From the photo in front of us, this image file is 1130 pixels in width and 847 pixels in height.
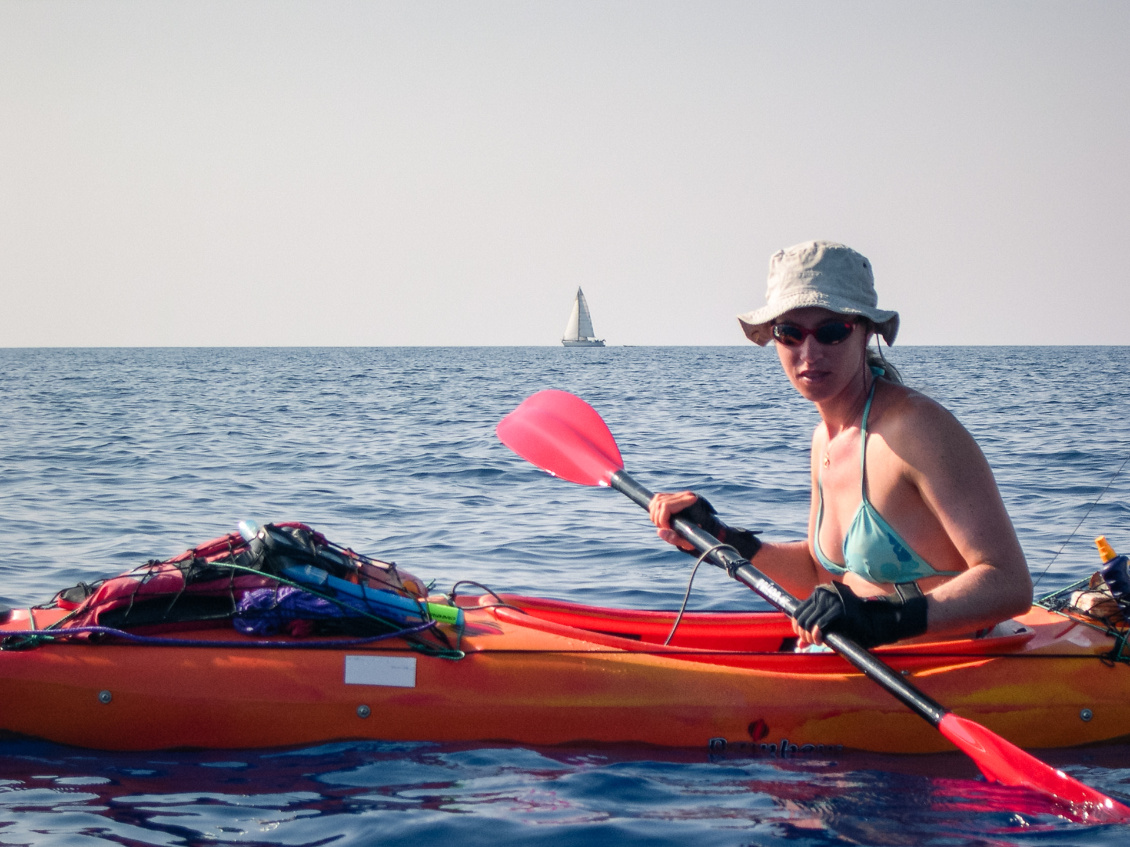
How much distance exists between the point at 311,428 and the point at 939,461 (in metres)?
13.4

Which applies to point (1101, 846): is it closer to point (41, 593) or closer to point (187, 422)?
point (41, 593)

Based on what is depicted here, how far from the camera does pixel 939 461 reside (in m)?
2.57

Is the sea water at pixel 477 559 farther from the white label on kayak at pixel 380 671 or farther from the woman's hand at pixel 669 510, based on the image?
the woman's hand at pixel 669 510

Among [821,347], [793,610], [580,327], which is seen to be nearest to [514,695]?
[793,610]

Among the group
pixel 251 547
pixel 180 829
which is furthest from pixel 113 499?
pixel 180 829

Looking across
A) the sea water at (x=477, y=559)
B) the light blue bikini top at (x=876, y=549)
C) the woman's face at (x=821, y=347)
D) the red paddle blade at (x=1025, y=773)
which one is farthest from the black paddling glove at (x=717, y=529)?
the red paddle blade at (x=1025, y=773)

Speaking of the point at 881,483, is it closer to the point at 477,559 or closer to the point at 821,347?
the point at 821,347

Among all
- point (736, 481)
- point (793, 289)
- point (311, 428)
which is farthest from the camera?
point (311, 428)

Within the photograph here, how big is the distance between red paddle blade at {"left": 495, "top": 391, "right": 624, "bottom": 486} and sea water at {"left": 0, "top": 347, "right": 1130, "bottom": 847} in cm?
118

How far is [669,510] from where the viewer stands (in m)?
3.19

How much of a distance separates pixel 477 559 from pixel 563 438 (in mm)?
2266

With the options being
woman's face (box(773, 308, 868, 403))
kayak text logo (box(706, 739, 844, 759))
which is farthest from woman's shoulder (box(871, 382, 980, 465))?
kayak text logo (box(706, 739, 844, 759))

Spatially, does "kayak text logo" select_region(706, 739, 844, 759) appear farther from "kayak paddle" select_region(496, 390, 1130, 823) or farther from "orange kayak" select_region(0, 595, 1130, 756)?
"kayak paddle" select_region(496, 390, 1130, 823)

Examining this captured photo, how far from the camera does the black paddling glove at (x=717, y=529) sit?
3205 millimetres
